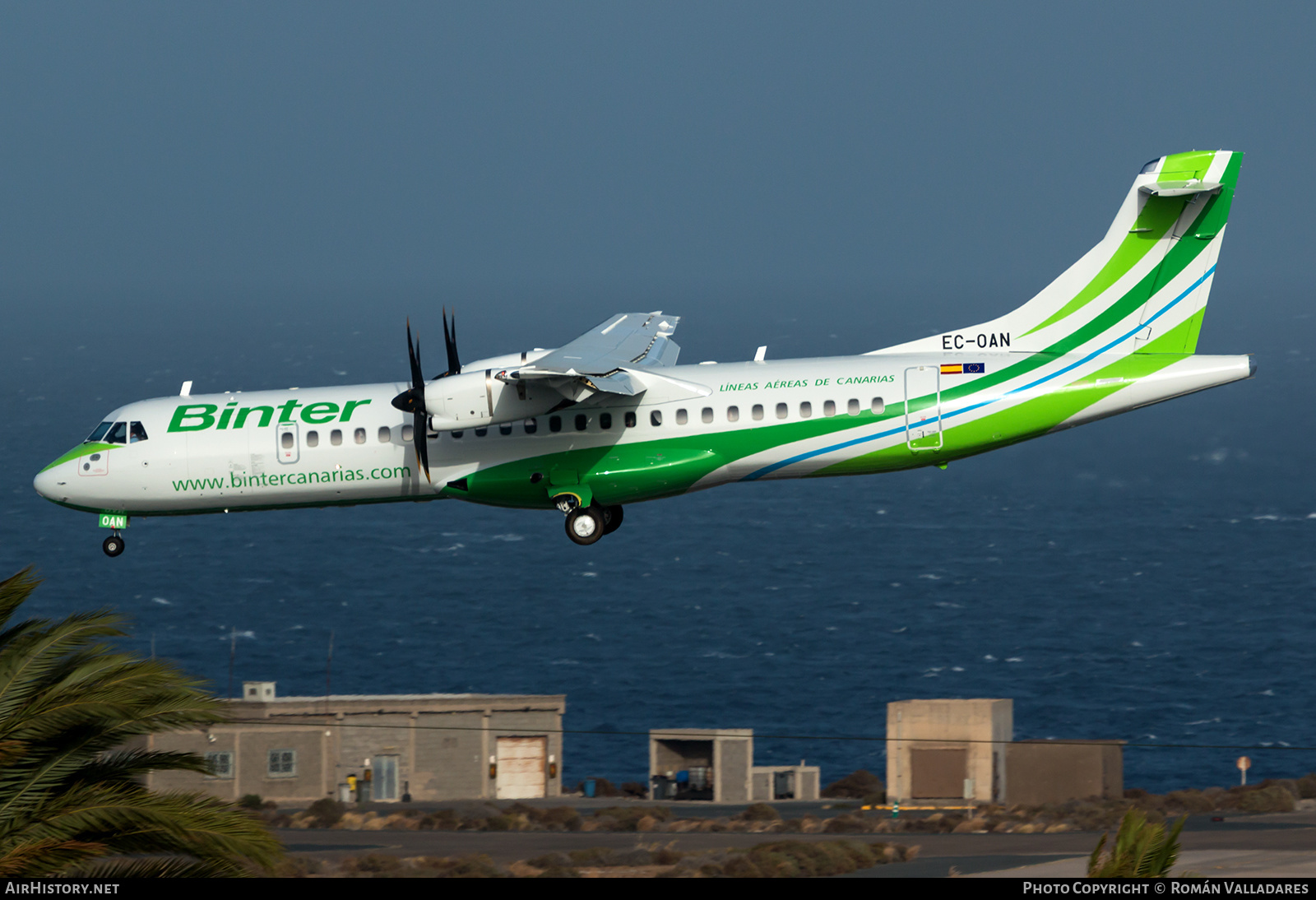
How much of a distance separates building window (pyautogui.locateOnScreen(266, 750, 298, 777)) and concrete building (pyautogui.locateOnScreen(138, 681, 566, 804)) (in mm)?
38

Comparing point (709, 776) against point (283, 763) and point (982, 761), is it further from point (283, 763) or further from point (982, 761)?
point (283, 763)

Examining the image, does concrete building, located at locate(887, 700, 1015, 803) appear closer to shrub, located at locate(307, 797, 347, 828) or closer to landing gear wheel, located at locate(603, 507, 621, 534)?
shrub, located at locate(307, 797, 347, 828)

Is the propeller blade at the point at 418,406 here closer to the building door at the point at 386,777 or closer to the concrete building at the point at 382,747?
the concrete building at the point at 382,747

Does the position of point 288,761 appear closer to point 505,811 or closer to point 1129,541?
point 505,811

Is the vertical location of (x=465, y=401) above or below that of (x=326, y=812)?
above

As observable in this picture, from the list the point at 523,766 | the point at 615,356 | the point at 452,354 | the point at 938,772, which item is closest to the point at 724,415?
the point at 615,356

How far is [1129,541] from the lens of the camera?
474 feet

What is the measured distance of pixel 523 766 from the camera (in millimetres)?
79688

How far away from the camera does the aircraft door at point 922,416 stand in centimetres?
3788

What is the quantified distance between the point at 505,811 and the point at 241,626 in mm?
50488

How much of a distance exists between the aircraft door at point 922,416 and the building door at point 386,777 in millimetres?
45650

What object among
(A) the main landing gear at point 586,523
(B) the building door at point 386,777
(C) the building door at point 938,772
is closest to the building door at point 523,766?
(B) the building door at point 386,777

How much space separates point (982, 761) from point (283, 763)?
32.4m
